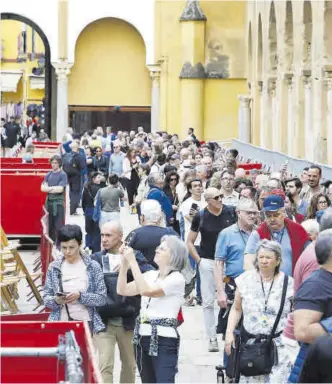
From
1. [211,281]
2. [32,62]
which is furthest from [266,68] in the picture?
[32,62]

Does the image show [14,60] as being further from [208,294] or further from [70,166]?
[208,294]

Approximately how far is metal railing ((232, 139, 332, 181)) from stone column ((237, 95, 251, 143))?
398 cm

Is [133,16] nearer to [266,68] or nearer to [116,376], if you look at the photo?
[266,68]

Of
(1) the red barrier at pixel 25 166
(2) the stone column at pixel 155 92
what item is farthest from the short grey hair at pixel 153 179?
(2) the stone column at pixel 155 92

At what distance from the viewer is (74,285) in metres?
10.5

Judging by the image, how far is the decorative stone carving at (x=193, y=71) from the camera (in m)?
48.3

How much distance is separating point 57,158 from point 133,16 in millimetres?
28047

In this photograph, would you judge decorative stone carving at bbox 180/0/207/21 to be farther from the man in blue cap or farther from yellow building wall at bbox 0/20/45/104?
the man in blue cap

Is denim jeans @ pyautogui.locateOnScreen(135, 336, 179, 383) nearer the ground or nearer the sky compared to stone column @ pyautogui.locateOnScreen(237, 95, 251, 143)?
nearer the ground

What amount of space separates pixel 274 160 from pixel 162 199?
12870mm

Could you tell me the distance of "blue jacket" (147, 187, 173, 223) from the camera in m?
17.0

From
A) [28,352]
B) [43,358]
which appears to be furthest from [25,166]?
[28,352]

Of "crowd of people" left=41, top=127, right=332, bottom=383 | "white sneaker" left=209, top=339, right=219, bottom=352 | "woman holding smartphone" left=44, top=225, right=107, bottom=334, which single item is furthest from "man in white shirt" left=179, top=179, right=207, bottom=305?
"woman holding smartphone" left=44, top=225, right=107, bottom=334

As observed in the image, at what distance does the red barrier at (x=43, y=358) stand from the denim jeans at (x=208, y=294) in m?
5.92
